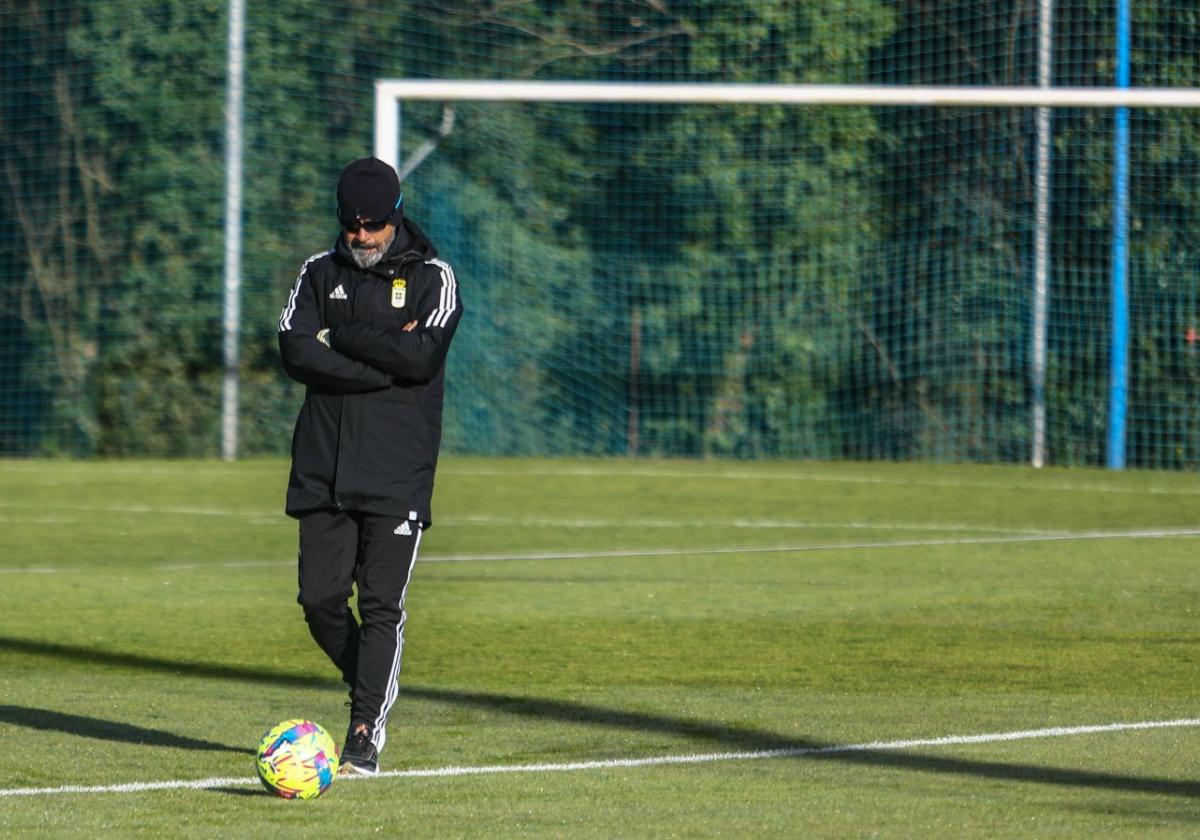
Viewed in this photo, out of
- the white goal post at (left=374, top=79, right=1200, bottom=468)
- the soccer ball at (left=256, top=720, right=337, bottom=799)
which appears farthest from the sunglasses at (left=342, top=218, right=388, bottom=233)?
the white goal post at (left=374, top=79, right=1200, bottom=468)

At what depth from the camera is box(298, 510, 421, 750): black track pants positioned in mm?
5910

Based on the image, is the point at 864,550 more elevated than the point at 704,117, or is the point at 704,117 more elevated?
the point at 704,117

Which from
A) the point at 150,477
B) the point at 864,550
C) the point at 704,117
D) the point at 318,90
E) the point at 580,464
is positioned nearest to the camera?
the point at 864,550

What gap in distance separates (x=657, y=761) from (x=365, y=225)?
1.75 m

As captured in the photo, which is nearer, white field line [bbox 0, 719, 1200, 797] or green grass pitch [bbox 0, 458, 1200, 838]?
green grass pitch [bbox 0, 458, 1200, 838]

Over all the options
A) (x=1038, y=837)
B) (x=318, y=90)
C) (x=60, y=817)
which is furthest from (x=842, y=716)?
(x=318, y=90)

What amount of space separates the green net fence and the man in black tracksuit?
15.7 m

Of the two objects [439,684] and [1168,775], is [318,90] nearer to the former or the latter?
[439,684]

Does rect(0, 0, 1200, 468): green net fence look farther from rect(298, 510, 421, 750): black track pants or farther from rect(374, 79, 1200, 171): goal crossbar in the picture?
rect(298, 510, 421, 750): black track pants

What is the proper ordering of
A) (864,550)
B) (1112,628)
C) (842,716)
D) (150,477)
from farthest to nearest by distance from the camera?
(150,477)
(864,550)
(1112,628)
(842,716)

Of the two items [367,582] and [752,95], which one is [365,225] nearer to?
[367,582]

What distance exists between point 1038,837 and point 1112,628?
464 cm

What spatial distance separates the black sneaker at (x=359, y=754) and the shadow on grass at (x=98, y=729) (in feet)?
1.70

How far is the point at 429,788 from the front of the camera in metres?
5.72
